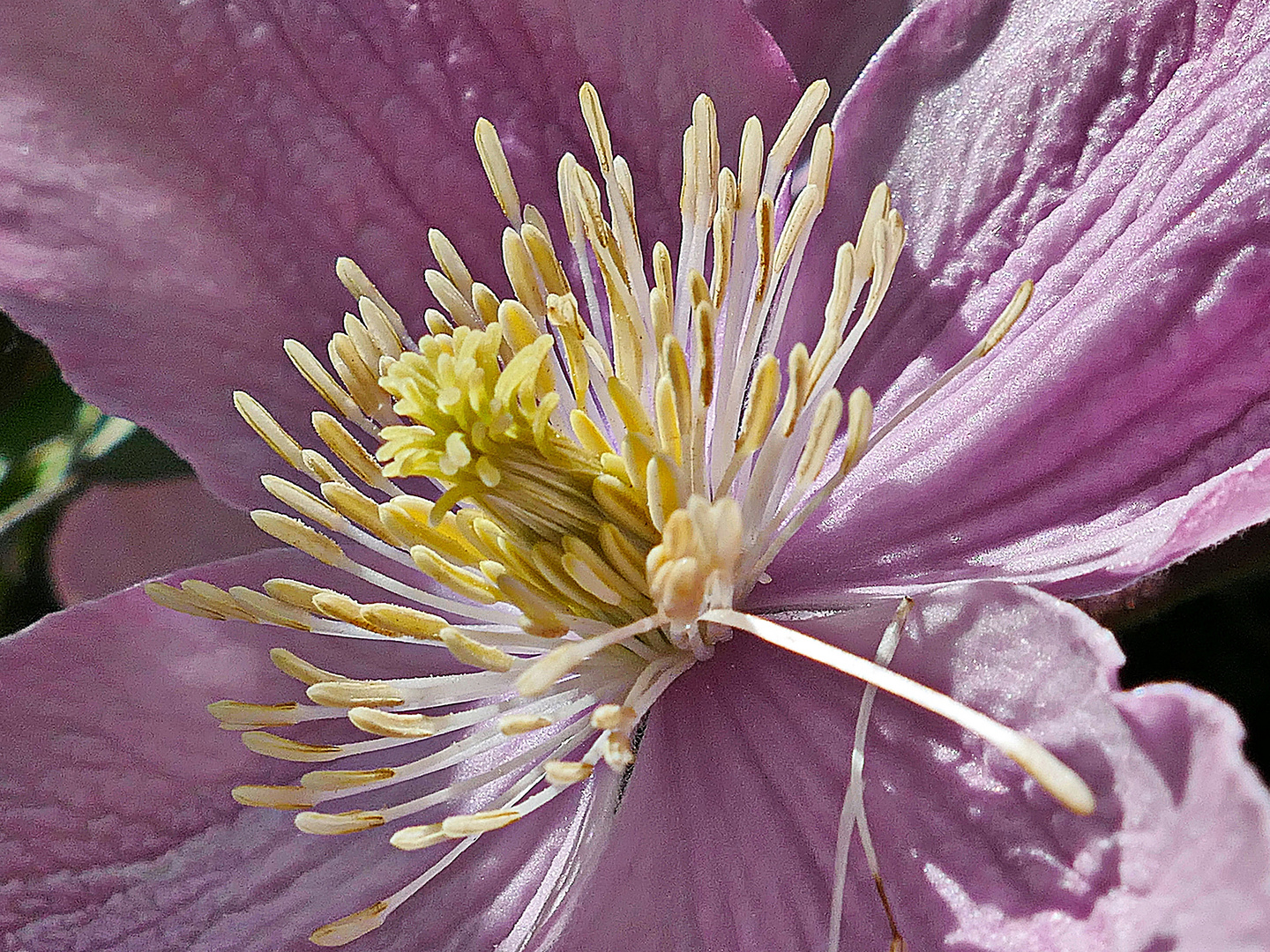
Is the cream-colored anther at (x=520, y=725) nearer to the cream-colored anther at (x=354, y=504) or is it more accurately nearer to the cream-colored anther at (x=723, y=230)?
the cream-colored anther at (x=354, y=504)

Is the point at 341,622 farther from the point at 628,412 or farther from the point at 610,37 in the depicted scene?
the point at 610,37

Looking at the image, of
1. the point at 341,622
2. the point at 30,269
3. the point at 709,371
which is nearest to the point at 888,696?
the point at 709,371

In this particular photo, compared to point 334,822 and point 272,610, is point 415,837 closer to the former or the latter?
point 334,822

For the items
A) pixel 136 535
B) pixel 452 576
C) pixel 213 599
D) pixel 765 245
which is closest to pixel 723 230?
pixel 765 245

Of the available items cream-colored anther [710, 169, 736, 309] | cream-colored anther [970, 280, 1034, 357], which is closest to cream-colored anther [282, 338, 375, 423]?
cream-colored anther [710, 169, 736, 309]

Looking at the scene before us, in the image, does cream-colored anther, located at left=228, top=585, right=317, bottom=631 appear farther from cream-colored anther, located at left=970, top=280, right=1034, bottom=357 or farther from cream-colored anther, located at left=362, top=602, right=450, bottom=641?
cream-colored anther, located at left=970, top=280, right=1034, bottom=357

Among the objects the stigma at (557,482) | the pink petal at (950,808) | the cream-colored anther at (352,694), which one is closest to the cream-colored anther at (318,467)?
the stigma at (557,482)
